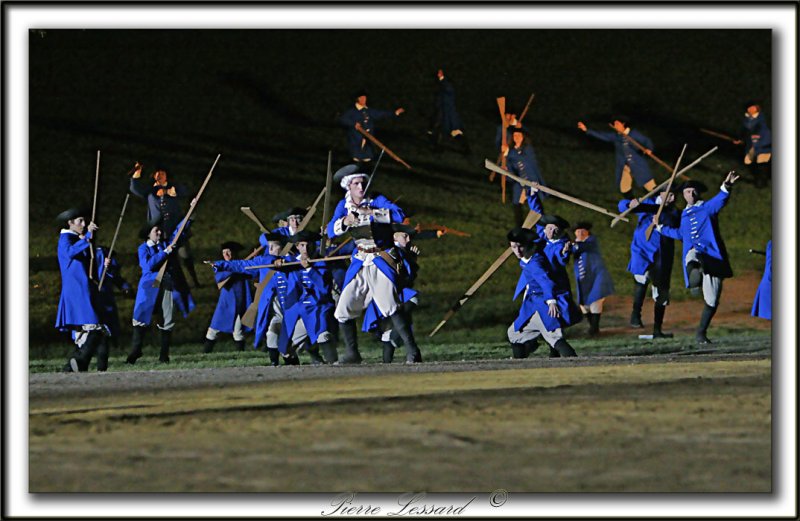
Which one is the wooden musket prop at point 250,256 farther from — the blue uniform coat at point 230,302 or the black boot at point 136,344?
the black boot at point 136,344

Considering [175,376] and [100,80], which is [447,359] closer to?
[175,376]

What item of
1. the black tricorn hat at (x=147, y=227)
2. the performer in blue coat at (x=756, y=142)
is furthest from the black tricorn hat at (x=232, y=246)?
the performer in blue coat at (x=756, y=142)

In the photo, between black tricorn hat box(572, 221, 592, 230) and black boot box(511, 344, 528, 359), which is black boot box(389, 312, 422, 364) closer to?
black boot box(511, 344, 528, 359)

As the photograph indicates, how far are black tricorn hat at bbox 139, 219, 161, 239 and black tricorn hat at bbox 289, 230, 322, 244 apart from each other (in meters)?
1.37

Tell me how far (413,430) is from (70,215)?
3901mm

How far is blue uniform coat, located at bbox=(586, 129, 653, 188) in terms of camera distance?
16.5 meters

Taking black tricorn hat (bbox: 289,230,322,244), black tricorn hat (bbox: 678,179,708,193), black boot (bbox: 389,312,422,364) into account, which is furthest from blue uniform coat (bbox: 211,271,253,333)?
black tricorn hat (bbox: 678,179,708,193)

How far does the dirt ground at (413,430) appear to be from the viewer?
1080cm

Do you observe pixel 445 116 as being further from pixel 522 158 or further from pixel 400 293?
pixel 400 293

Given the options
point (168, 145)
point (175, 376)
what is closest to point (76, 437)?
point (175, 376)

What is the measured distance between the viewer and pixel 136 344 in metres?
15.1

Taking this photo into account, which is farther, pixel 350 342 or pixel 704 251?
pixel 704 251

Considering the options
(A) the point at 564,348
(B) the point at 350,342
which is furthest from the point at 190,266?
(A) the point at 564,348

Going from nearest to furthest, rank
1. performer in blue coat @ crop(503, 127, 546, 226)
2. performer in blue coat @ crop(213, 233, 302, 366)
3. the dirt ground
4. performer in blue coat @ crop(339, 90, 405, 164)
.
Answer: the dirt ground → performer in blue coat @ crop(213, 233, 302, 366) → performer in blue coat @ crop(339, 90, 405, 164) → performer in blue coat @ crop(503, 127, 546, 226)
